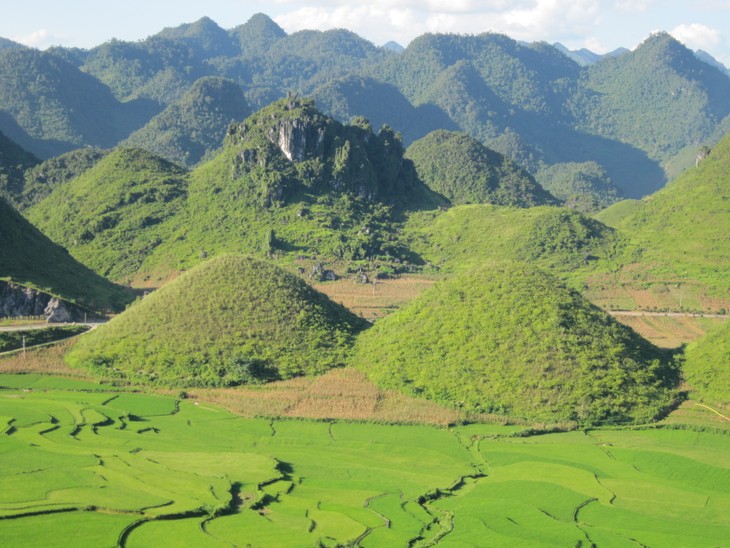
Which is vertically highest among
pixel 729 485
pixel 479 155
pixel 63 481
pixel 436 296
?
pixel 479 155

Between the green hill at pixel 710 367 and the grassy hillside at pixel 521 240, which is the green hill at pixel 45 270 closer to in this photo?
the grassy hillside at pixel 521 240

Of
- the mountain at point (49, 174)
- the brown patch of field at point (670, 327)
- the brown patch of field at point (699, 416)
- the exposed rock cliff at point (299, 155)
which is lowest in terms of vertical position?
the brown patch of field at point (699, 416)

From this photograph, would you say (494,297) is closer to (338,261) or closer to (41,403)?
(41,403)

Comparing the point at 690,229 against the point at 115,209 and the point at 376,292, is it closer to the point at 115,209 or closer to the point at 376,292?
the point at 376,292

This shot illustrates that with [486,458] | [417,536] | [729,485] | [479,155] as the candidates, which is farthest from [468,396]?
[479,155]

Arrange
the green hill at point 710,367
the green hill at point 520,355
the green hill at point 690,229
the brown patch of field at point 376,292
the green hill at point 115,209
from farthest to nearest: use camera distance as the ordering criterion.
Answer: the green hill at point 115,209
the green hill at point 690,229
the brown patch of field at point 376,292
the green hill at point 710,367
the green hill at point 520,355

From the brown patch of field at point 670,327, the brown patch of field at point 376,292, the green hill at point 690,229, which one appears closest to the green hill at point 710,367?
the brown patch of field at point 670,327
